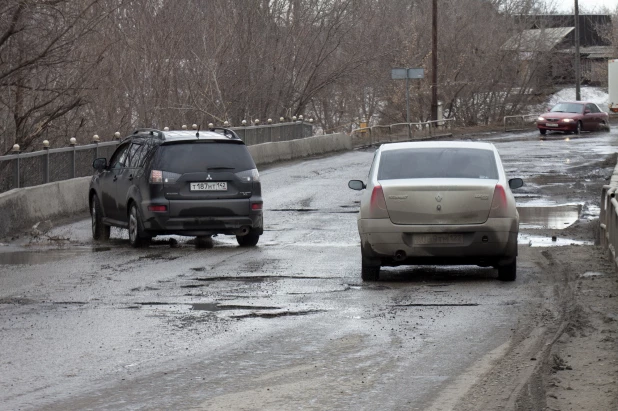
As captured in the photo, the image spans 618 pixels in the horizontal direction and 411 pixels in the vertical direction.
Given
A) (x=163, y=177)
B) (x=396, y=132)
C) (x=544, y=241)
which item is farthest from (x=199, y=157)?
(x=396, y=132)

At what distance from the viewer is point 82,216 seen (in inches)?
850

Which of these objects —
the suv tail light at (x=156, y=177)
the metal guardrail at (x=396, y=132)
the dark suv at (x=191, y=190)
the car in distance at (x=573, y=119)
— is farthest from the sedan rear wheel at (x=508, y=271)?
the car in distance at (x=573, y=119)

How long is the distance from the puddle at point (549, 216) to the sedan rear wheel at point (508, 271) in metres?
6.44

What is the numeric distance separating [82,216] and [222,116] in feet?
68.4

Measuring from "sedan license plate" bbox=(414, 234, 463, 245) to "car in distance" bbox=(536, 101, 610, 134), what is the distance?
41.3 m

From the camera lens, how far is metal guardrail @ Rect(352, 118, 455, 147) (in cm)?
4751

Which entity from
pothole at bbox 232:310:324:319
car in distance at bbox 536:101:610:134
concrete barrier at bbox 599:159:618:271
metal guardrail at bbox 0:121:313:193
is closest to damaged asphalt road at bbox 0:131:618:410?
pothole at bbox 232:310:324:319

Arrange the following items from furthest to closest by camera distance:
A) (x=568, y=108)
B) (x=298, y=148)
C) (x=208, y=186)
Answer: (x=568, y=108) → (x=298, y=148) → (x=208, y=186)

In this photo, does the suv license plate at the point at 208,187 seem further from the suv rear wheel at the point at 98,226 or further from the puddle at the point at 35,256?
the suv rear wheel at the point at 98,226

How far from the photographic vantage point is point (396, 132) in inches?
2093

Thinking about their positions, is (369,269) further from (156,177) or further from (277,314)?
(156,177)

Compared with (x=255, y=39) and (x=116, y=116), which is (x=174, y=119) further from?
(x=255, y=39)

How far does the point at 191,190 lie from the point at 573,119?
129 feet

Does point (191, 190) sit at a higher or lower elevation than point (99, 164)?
lower
